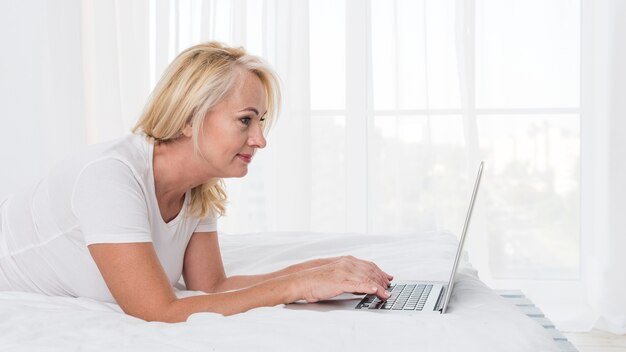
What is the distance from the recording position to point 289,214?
4059mm

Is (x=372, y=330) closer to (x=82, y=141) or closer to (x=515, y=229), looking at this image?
(x=515, y=229)

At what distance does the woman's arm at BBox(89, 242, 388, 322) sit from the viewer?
1.52 meters

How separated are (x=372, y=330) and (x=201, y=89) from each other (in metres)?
0.74

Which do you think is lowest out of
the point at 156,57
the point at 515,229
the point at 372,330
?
the point at 515,229

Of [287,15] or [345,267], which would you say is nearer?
[345,267]

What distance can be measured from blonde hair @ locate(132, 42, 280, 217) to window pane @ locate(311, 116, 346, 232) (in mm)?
2250

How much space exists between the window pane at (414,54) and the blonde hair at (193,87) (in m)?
2.21

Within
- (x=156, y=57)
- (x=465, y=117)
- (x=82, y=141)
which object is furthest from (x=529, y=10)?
(x=82, y=141)

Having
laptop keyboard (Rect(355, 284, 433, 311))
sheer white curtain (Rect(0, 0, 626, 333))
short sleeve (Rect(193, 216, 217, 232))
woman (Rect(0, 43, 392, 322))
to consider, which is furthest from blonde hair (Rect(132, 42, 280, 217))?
sheer white curtain (Rect(0, 0, 626, 333))

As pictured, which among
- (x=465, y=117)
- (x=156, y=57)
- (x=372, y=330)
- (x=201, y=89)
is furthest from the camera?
(x=156, y=57)

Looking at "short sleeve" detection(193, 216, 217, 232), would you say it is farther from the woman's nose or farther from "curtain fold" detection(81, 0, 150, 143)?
"curtain fold" detection(81, 0, 150, 143)

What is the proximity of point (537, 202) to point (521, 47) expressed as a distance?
790mm

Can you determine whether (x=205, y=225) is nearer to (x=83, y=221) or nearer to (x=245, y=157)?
(x=245, y=157)

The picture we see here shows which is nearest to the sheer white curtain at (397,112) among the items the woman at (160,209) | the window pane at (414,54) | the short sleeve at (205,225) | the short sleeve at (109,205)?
the window pane at (414,54)
